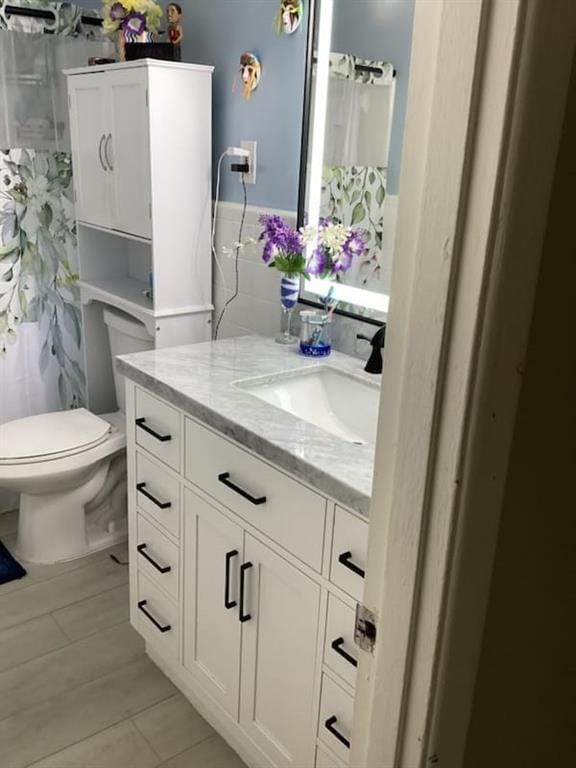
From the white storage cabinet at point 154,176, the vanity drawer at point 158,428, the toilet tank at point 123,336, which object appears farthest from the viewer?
the toilet tank at point 123,336

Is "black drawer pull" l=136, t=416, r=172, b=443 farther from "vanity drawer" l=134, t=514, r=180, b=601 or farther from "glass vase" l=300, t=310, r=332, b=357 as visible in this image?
"glass vase" l=300, t=310, r=332, b=357

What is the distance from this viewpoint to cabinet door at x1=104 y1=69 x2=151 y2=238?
204 cm

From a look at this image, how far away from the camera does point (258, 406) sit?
4.90 feet

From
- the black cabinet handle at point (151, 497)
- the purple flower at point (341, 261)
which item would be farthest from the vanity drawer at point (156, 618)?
the purple flower at point (341, 261)

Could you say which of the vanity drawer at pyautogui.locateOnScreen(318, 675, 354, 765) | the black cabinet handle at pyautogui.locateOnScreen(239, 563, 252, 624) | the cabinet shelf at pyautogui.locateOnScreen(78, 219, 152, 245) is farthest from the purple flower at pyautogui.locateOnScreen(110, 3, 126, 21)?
the vanity drawer at pyautogui.locateOnScreen(318, 675, 354, 765)

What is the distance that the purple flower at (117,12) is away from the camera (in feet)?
6.91

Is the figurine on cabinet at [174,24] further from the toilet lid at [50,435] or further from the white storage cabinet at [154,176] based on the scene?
the toilet lid at [50,435]

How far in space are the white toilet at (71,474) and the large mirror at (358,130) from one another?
0.82m

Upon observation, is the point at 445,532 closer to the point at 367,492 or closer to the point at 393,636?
the point at 393,636

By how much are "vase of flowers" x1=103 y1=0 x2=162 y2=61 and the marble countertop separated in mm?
970

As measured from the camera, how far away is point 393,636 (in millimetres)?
715

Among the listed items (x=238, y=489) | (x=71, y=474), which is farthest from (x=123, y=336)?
(x=238, y=489)

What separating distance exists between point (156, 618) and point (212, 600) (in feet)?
1.13

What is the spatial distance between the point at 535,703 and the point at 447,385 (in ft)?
1.57
